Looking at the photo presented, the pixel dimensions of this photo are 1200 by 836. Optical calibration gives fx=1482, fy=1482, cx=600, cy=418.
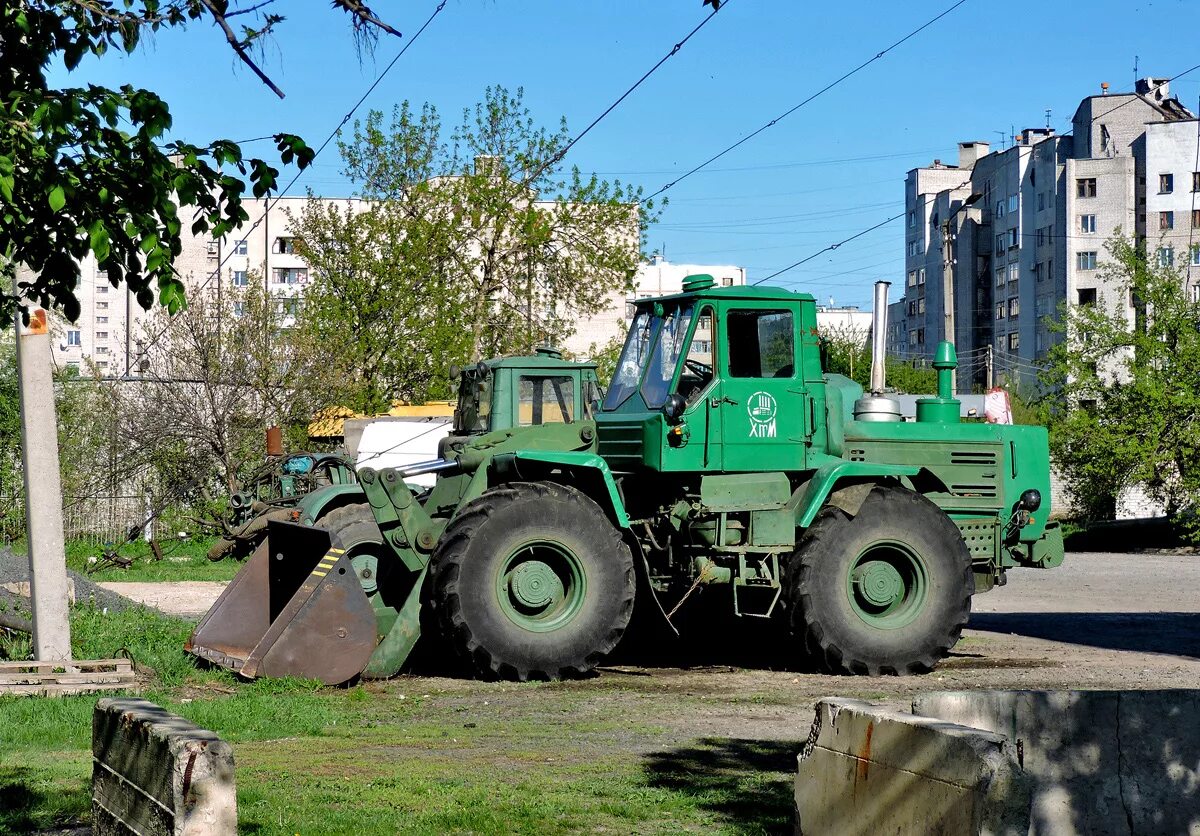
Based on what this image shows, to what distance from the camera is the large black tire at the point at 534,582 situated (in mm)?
11422

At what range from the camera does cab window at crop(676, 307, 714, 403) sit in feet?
40.3

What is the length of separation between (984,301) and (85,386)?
243ft

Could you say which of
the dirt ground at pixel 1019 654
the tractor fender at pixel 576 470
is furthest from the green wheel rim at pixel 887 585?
the tractor fender at pixel 576 470

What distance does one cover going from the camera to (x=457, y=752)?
8531 millimetres

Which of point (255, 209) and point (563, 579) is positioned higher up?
point (255, 209)

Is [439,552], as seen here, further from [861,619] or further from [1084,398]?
[1084,398]

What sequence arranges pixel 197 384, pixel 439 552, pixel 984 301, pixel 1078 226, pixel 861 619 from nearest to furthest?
pixel 439 552, pixel 861 619, pixel 197 384, pixel 1078 226, pixel 984 301

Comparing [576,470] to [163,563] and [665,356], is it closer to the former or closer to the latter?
[665,356]

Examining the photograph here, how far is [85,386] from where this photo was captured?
1323 inches

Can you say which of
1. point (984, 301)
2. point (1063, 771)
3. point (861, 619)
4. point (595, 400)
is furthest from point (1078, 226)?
point (1063, 771)

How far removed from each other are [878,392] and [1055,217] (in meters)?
75.7

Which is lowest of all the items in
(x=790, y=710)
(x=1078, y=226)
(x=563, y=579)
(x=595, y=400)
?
(x=790, y=710)

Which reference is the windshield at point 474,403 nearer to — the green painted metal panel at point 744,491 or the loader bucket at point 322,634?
the green painted metal panel at point 744,491

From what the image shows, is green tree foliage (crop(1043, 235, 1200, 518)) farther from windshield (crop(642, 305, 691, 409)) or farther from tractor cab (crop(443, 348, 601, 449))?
windshield (crop(642, 305, 691, 409))
